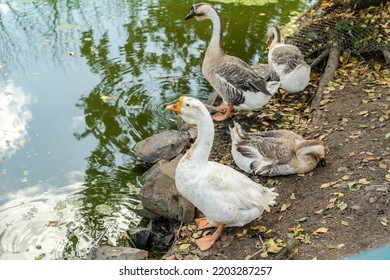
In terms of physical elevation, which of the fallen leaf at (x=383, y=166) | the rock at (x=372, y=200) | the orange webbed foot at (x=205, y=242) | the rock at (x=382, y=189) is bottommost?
the orange webbed foot at (x=205, y=242)

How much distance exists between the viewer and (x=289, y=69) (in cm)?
776

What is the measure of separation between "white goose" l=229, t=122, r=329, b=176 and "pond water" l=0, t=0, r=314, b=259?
1535mm

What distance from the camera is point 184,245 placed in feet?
18.1

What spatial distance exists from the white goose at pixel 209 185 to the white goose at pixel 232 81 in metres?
2.22

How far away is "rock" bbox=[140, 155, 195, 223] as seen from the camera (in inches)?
237

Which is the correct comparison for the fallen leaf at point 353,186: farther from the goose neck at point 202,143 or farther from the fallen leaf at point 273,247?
the goose neck at point 202,143

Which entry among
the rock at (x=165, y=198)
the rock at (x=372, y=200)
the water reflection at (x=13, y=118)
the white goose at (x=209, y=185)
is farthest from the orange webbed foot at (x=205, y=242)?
the water reflection at (x=13, y=118)

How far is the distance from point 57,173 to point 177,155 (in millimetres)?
1701

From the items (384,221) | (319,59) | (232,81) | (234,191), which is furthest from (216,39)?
(384,221)

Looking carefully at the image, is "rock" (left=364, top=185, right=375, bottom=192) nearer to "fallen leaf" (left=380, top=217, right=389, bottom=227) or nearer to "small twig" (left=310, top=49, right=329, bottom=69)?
"fallen leaf" (left=380, top=217, right=389, bottom=227)

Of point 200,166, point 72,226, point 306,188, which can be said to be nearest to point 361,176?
point 306,188

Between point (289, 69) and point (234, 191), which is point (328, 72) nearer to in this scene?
point (289, 69)

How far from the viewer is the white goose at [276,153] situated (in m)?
6.12

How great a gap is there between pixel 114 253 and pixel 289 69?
3941mm
